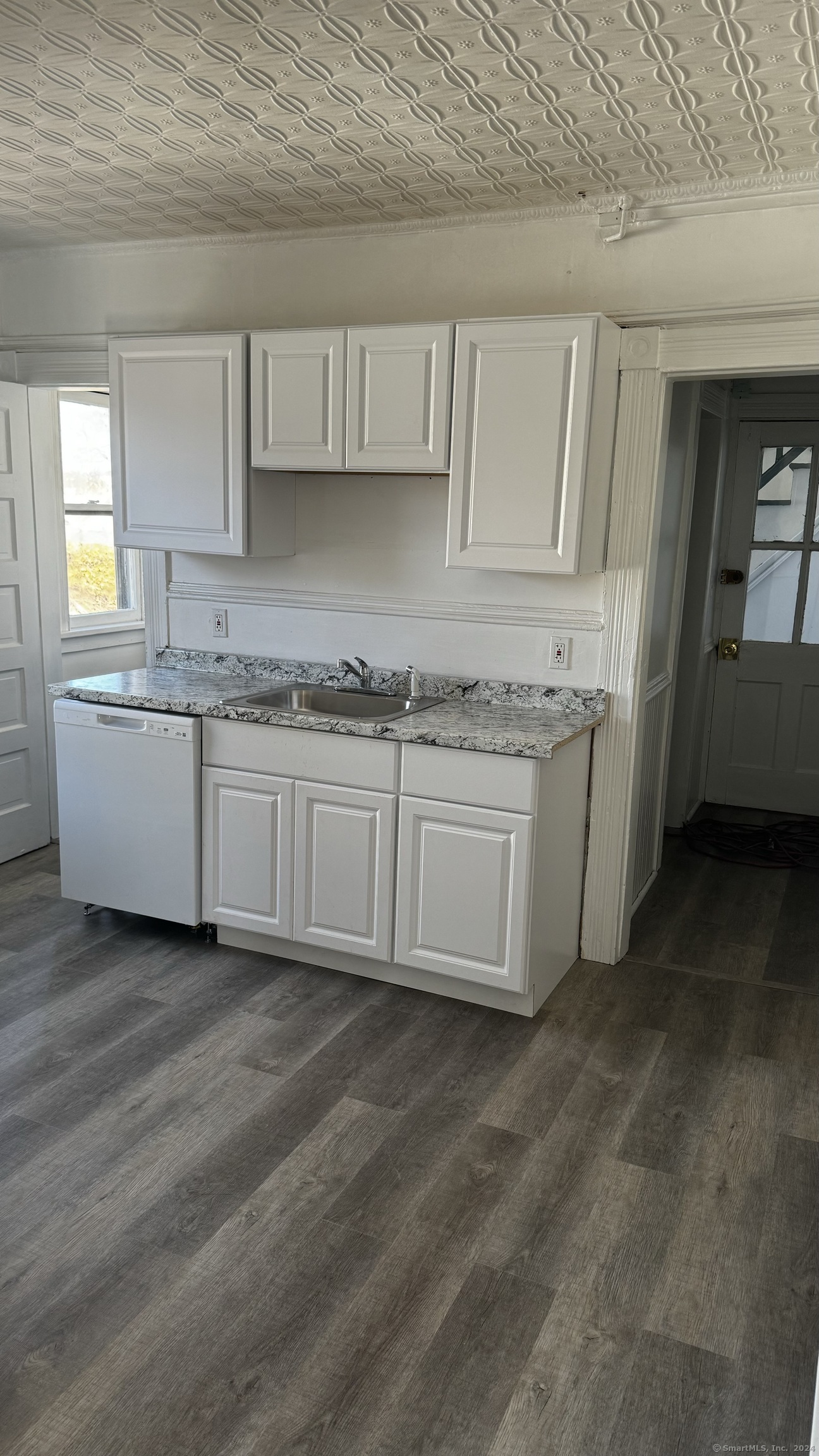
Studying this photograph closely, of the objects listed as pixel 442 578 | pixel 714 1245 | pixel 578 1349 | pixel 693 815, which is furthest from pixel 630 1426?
pixel 693 815

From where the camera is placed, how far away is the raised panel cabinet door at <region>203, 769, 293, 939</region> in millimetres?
3383

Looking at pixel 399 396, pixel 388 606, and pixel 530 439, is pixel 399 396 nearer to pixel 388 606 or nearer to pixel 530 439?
pixel 530 439

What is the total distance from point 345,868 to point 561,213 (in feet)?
7.37

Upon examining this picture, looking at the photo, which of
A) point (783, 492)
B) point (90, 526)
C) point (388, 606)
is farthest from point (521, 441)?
point (90, 526)

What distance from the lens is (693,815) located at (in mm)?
5340

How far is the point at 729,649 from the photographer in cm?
539

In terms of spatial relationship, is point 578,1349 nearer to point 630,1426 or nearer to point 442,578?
point 630,1426

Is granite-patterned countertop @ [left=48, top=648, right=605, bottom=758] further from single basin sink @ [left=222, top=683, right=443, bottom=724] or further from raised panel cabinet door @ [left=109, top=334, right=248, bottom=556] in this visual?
raised panel cabinet door @ [left=109, top=334, right=248, bottom=556]

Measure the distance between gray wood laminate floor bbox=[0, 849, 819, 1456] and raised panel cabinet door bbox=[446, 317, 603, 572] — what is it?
1501 mm

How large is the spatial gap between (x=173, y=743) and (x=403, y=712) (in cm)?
81

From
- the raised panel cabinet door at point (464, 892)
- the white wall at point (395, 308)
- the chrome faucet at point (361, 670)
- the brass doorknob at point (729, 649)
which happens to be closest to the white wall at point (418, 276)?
the white wall at point (395, 308)

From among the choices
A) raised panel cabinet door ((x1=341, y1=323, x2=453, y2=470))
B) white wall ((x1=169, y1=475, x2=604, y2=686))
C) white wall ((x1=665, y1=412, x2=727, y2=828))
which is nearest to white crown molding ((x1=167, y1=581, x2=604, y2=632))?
white wall ((x1=169, y1=475, x2=604, y2=686))

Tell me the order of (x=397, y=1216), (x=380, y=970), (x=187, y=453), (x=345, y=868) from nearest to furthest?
(x=397, y=1216) → (x=345, y=868) → (x=380, y=970) → (x=187, y=453)

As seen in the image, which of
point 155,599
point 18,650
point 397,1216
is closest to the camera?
point 397,1216
